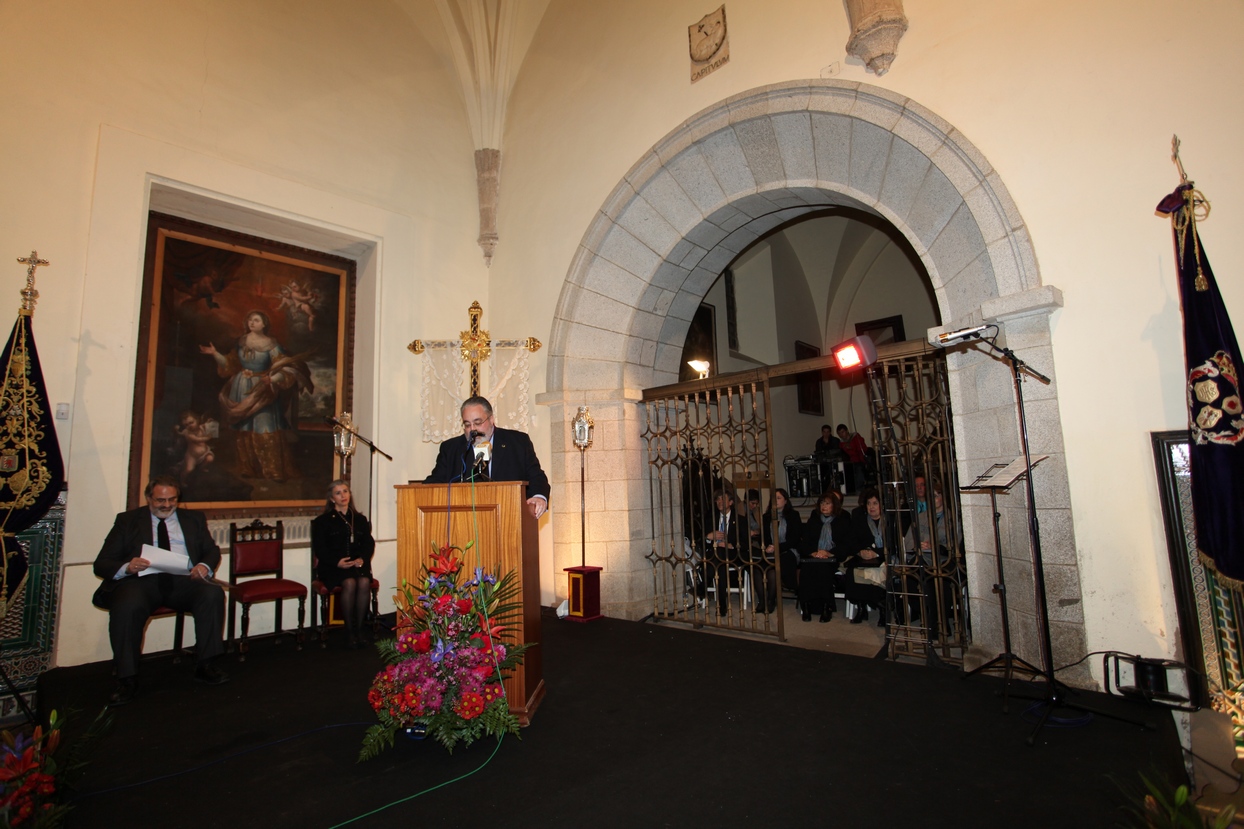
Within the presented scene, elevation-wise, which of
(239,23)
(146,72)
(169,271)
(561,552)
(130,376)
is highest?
(239,23)

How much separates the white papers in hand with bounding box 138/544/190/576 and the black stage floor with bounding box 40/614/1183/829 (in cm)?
70

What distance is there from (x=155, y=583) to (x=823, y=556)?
4925mm

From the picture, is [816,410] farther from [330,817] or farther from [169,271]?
[330,817]

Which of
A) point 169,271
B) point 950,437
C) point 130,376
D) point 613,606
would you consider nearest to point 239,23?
point 169,271

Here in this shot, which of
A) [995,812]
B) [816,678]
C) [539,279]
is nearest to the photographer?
[995,812]

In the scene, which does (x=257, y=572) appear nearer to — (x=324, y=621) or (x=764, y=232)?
(x=324, y=621)

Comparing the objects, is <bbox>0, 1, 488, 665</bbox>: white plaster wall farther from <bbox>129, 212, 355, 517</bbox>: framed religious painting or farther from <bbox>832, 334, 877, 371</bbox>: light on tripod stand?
<bbox>832, 334, 877, 371</bbox>: light on tripod stand

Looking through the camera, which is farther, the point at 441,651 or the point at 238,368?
the point at 238,368

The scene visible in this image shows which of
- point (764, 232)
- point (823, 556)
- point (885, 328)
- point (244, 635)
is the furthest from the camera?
point (885, 328)

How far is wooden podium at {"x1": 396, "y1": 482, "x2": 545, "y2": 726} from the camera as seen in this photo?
300cm

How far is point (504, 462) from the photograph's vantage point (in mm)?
3498

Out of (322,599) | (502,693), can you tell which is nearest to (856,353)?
(502,693)

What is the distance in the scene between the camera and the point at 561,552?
6.10 m

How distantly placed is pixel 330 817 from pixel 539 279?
16.8 ft
